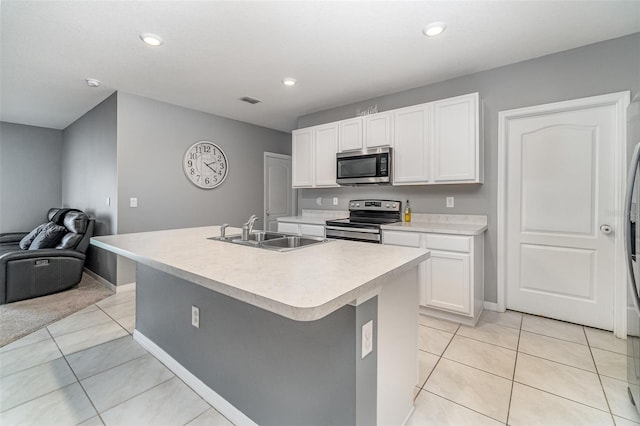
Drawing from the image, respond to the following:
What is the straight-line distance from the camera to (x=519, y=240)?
9.55 feet

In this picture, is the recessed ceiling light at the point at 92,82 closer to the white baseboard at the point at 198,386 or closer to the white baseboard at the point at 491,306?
the white baseboard at the point at 198,386

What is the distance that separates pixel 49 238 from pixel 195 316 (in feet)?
11.4

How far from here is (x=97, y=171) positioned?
414 centimetres

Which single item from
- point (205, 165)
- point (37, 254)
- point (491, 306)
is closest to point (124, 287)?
point (37, 254)

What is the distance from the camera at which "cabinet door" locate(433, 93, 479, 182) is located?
283cm

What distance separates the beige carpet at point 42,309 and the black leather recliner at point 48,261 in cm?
11

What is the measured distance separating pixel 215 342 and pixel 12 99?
4853 millimetres

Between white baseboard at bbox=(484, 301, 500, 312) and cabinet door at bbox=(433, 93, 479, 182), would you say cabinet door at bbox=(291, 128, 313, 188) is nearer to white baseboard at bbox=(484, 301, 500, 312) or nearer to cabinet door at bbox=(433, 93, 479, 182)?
cabinet door at bbox=(433, 93, 479, 182)

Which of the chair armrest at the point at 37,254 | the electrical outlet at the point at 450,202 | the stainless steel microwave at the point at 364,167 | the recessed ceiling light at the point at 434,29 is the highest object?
the recessed ceiling light at the point at 434,29

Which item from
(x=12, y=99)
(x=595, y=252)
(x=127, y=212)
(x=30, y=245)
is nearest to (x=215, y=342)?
(x=127, y=212)

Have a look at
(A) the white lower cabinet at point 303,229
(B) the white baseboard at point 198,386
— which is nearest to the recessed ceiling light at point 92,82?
(A) the white lower cabinet at point 303,229

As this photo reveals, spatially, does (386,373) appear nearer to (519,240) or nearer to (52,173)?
(519,240)

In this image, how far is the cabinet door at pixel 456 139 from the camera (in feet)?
9.28

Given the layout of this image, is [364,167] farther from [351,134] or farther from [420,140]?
[420,140]
